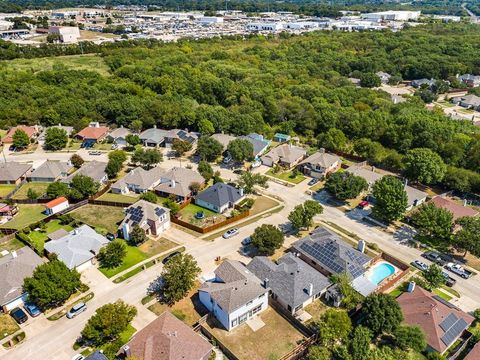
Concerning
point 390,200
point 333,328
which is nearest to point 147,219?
point 333,328

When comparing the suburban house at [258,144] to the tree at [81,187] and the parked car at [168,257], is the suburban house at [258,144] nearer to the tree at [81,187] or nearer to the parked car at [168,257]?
the tree at [81,187]

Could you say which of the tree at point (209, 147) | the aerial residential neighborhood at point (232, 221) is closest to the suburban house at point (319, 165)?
the aerial residential neighborhood at point (232, 221)

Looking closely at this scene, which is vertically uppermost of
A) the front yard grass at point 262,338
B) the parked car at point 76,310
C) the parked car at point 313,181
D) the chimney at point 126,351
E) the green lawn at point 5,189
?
the chimney at point 126,351

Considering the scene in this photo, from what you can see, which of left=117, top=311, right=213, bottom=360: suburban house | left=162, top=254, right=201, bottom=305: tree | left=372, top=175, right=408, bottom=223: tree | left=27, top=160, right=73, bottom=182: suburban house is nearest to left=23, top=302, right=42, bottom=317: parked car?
left=117, top=311, right=213, bottom=360: suburban house

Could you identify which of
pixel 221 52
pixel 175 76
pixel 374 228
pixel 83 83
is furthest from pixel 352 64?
pixel 374 228

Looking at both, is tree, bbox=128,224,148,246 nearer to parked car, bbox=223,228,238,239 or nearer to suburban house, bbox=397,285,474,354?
parked car, bbox=223,228,238,239
